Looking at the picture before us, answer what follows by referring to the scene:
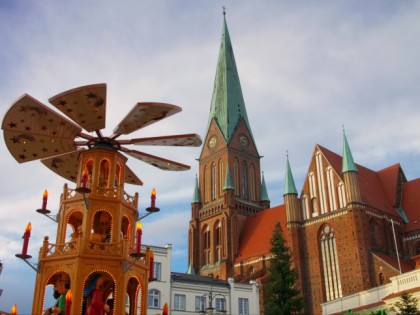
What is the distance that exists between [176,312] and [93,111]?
28332 millimetres

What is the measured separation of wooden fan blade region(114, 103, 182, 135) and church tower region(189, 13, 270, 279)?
51098 millimetres

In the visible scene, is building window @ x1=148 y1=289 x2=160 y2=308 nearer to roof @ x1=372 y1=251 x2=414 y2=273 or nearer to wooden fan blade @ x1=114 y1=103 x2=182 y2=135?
roof @ x1=372 y1=251 x2=414 y2=273

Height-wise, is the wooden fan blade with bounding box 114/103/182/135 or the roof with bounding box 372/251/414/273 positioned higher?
the roof with bounding box 372/251/414/273

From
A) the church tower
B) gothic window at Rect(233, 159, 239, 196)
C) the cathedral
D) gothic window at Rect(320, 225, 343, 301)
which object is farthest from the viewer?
gothic window at Rect(233, 159, 239, 196)

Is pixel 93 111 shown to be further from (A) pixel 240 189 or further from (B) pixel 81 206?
(A) pixel 240 189

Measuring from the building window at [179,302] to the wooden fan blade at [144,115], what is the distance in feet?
89.9

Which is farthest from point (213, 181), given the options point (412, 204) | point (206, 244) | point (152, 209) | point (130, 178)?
point (152, 209)

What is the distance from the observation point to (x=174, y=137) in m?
14.9

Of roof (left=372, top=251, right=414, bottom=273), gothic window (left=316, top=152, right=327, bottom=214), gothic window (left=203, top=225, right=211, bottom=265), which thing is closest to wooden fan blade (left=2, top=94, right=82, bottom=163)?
roof (left=372, top=251, right=414, bottom=273)

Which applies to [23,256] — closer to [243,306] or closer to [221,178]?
[243,306]

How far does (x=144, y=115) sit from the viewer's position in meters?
13.9

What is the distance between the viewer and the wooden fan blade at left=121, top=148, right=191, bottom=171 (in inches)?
612

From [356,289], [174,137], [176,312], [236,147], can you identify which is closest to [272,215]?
[236,147]

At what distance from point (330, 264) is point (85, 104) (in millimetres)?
42580
